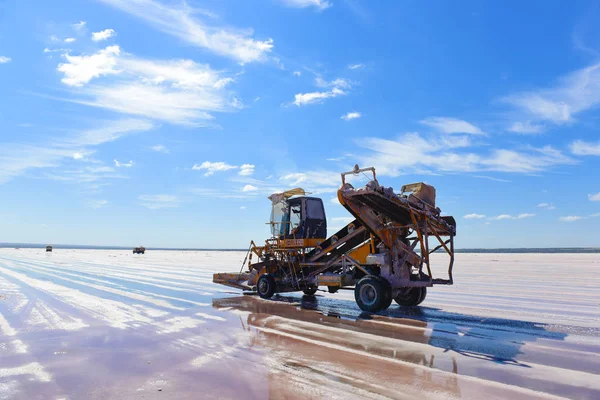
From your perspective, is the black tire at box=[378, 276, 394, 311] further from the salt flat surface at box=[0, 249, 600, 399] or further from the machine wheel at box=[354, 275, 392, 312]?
the salt flat surface at box=[0, 249, 600, 399]

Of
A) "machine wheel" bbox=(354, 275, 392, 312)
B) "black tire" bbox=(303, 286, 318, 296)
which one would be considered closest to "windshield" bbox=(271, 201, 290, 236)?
"black tire" bbox=(303, 286, 318, 296)

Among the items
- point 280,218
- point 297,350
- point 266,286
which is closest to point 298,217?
point 280,218

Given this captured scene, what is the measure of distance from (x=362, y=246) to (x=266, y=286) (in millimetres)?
3874

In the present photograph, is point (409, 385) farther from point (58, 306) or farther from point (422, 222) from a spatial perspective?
point (58, 306)

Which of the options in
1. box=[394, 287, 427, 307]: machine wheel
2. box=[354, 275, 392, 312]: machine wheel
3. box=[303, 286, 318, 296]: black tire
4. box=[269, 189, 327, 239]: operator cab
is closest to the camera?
box=[354, 275, 392, 312]: machine wheel

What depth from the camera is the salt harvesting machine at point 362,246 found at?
34.8ft

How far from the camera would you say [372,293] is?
1066cm

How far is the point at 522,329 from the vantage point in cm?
Result: 835

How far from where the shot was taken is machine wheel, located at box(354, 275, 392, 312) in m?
10.4

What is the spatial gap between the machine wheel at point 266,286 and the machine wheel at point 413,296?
4118 millimetres

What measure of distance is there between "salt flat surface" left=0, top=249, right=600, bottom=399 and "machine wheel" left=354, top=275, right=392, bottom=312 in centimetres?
38

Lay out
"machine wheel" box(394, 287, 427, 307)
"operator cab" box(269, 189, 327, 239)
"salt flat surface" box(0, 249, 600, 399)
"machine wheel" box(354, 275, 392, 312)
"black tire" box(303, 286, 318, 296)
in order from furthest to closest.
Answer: "black tire" box(303, 286, 318, 296)
"operator cab" box(269, 189, 327, 239)
"machine wheel" box(394, 287, 427, 307)
"machine wheel" box(354, 275, 392, 312)
"salt flat surface" box(0, 249, 600, 399)

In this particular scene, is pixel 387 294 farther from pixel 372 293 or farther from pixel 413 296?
pixel 413 296

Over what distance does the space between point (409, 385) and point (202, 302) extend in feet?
29.1
